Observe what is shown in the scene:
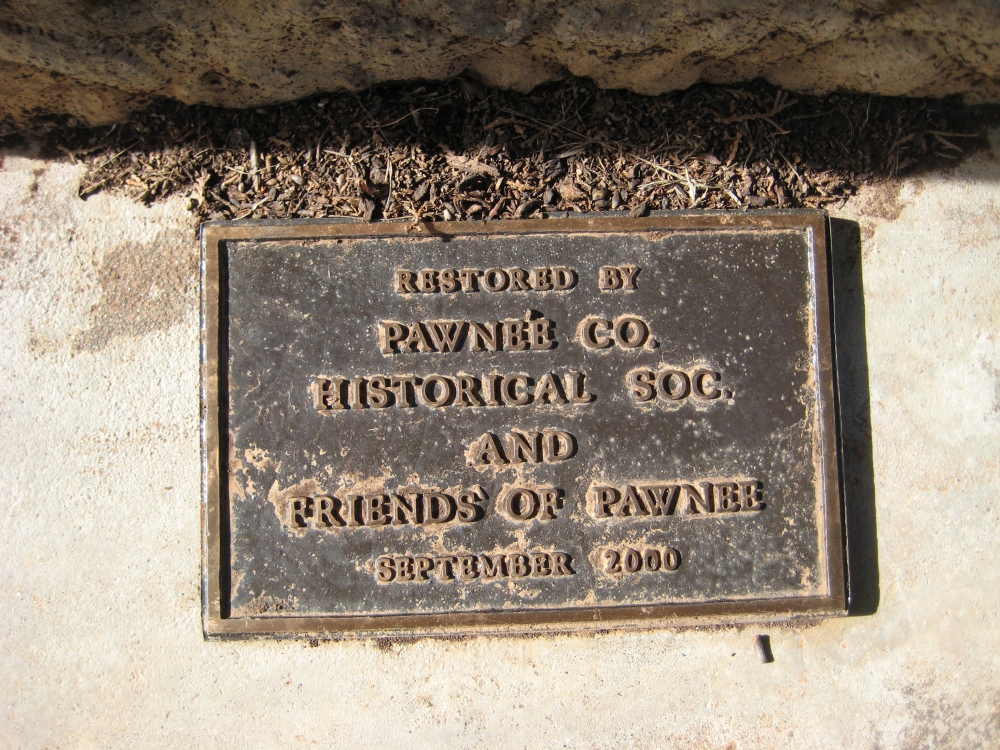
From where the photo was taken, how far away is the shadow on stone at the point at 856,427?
2.62 metres

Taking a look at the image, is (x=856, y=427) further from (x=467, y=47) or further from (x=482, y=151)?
(x=467, y=47)

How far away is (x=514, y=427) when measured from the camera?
7.93ft

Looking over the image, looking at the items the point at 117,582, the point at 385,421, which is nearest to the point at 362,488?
the point at 385,421

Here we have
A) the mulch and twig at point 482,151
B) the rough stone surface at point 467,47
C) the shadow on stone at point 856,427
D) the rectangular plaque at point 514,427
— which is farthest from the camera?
the shadow on stone at point 856,427

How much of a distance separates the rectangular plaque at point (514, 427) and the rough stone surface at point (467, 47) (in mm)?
583

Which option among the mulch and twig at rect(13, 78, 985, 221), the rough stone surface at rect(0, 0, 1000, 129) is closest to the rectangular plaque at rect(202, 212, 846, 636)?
the mulch and twig at rect(13, 78, 985, 221)

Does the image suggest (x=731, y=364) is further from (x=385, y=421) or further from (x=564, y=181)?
(x=385, y=421)

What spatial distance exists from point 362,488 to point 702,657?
149 centimetres

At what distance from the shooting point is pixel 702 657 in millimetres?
2600

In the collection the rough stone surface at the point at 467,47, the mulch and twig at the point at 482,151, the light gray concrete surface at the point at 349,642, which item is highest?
the rough stone surface at the point at 467,47

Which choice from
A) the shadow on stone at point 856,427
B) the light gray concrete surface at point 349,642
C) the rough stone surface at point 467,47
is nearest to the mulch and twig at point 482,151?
the rough stone surface at point 467,47

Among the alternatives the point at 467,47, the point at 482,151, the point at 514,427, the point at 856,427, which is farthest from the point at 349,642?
the point at 467,47

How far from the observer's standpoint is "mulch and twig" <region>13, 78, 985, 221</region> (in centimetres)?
250

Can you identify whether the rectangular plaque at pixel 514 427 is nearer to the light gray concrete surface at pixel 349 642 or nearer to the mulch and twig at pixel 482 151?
the mulch and twig at pixel 482 151
